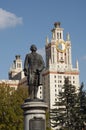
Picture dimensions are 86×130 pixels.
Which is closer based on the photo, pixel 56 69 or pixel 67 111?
pixel 67 111

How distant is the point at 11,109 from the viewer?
1934 inches

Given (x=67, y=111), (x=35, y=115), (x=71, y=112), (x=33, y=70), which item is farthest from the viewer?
(x=67, y=111)

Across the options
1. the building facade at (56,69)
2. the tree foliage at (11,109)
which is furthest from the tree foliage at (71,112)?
the building facade at (56,69)

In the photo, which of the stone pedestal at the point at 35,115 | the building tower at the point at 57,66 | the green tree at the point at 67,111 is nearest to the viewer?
the stone pedestal at the point at 35,115

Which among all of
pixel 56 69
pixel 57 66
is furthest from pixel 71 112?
pixel 57 66

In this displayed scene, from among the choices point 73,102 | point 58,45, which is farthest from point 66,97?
point 58,45

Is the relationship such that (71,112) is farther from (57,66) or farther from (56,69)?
(57,66)

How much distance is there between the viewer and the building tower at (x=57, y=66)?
503 ft

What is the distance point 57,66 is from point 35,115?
137 m

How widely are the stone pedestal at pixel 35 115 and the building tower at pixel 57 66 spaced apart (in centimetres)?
12620

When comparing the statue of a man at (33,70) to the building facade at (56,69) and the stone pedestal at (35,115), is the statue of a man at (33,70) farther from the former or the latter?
the building facade at (56,69)

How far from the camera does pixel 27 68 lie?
77.4ft

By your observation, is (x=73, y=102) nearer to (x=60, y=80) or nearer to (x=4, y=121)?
(x=4, y=121)

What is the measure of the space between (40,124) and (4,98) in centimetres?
3067
